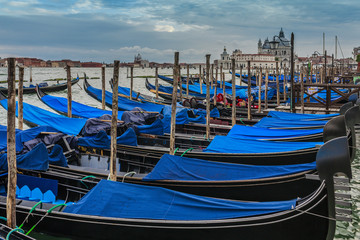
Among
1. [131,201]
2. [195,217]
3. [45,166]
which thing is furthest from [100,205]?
[45,166]

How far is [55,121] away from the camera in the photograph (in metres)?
8.95

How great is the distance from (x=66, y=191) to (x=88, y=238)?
1494mm

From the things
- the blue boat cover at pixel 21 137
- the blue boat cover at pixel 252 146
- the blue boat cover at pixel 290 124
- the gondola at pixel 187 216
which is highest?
the blue boat cover at pixel 290 124

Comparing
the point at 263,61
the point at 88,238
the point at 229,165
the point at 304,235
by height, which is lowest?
the point at 88,238

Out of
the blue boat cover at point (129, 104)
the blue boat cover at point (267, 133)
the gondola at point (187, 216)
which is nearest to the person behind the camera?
the gondola at point (187, 216)

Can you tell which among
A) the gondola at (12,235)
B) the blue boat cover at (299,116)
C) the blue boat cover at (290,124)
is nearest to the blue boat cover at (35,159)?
the gondola at (12,235)

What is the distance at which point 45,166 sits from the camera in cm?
529

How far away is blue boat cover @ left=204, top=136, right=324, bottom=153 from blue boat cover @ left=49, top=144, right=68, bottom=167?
2.47 meters

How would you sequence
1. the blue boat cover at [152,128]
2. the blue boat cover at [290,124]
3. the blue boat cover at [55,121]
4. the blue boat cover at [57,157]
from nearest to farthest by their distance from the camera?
the blue boat cover at [57,157], the blue boat cover at [152,128], the blue boat cover at [290,124], the blue boat cover at [55,121]

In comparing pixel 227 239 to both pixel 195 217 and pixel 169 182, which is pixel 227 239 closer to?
pixel 195 217

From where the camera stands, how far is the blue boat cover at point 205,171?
475 cm

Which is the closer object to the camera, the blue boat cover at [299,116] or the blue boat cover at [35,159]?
the blue boat cover at [35,159]

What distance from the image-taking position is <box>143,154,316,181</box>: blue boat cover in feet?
15.6

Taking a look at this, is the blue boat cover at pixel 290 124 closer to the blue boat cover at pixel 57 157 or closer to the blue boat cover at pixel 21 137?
the blue boat cover at pixel 57 157
